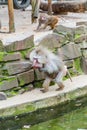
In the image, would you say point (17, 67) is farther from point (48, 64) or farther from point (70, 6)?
point (70, 6)

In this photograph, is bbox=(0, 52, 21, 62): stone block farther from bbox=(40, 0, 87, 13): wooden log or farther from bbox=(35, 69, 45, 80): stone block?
bbox=(40, 0, 87, 13): wooden log

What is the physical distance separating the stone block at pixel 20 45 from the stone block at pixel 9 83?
59 centimetres

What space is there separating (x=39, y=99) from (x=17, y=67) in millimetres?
924

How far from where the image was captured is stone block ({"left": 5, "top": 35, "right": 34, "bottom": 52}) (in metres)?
10.1

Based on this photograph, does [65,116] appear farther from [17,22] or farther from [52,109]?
[17,22]

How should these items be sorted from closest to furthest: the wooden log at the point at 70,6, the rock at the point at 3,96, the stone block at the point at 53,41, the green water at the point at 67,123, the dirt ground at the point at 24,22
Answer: the green water at the point at 67,123 → the rock at the point at 3,96 → the stone block at the point at 53,41 → the dirt ground at the point at 24,22 → the wooden log at the point at 70,6

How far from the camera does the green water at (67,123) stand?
863cm

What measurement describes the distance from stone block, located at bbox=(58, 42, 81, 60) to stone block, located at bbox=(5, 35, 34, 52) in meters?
0.96

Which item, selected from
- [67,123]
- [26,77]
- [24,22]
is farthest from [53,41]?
[24,22]

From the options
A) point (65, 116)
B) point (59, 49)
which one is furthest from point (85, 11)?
point (65, 116)

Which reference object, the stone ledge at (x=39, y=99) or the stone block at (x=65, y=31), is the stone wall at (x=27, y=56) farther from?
the stone ledge at (x=39, y=99)

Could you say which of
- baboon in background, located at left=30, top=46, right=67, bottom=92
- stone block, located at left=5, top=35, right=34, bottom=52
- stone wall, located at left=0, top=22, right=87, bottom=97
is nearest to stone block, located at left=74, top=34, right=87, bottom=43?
stone wall, located at left=0, top=22, right=87, bottom=97

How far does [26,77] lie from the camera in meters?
10.2

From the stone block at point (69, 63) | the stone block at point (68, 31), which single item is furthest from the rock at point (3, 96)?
the stone block at point (68, 31)
